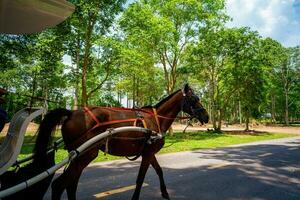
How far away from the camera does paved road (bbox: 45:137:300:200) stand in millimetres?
6992

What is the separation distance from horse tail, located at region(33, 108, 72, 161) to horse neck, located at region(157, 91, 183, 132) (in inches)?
89.8

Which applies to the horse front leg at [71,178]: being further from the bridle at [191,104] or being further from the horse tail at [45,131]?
the bridle at [191,104]

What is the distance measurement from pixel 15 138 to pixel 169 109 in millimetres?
3649

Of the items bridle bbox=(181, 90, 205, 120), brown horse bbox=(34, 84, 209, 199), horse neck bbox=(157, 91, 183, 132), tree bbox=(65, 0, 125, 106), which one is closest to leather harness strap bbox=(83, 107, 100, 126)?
brown horse bbox=(34, 84, 209, 199)

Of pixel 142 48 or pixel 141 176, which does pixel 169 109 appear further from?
pixel 142 48

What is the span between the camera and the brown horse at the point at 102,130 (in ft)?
17.7

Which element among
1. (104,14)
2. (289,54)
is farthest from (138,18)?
(289,54)

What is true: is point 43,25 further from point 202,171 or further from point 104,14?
point 104,14

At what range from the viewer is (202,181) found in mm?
8453

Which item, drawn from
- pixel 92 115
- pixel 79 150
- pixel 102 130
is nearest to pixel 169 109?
pixel 102 130

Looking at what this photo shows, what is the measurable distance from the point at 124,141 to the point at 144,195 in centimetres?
158

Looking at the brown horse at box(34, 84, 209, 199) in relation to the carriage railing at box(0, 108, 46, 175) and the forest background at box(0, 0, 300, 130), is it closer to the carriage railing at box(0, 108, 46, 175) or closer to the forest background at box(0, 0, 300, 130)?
the carriage railing at box(0, 108, 46, 175)

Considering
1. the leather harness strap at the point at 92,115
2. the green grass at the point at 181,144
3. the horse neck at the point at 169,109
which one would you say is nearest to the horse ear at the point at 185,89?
the horse neck at the point at 169,109

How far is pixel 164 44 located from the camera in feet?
93.1
